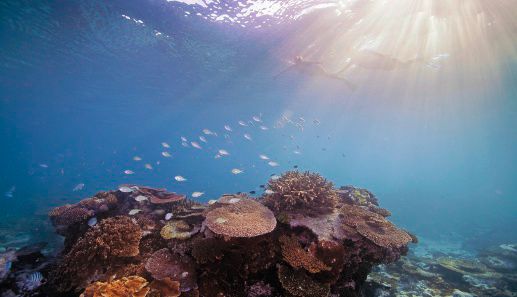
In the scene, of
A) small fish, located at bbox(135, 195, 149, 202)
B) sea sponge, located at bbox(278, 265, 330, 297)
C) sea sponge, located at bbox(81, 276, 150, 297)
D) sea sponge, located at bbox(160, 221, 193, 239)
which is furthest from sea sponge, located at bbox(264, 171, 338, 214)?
small fish, located at bbox(135, 195, 149, 202)

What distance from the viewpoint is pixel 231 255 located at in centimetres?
544

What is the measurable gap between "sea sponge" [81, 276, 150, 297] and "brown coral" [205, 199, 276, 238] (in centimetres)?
151

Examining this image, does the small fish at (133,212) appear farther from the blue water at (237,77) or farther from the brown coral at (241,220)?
the blue water at (237,77)

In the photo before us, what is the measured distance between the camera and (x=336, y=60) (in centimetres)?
2469

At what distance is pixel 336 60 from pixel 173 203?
21.7m

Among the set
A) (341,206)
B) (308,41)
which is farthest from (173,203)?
(308,41)

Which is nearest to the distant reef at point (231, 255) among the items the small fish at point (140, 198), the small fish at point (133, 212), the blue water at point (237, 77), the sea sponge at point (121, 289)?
the sea sponge at point (121, 289)

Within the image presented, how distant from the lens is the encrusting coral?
5062 mm

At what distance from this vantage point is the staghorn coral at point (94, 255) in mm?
5309

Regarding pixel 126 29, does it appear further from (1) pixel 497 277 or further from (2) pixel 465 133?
(2) pixel 465 133

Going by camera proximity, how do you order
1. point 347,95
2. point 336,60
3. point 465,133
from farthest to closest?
point 465,133 → point 347,95 → point 336,60

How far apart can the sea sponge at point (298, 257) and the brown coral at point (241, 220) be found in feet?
1.65

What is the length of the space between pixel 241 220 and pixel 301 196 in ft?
6.86

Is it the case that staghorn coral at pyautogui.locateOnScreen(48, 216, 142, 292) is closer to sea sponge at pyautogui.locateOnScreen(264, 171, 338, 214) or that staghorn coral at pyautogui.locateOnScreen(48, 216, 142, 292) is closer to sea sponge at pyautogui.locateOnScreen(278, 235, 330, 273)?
sea sponge at pyautogui.locateOnScreen(278, 235, 330, 273)
